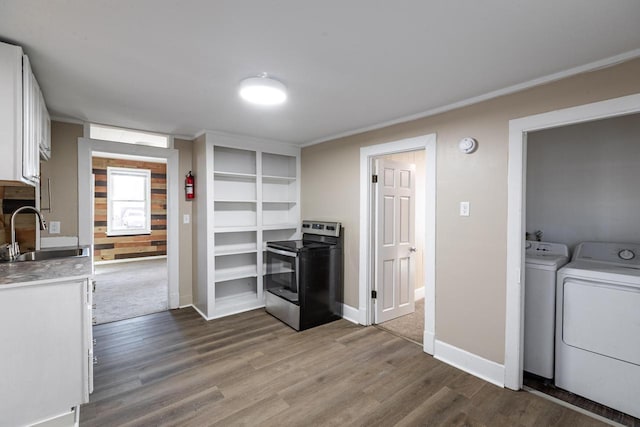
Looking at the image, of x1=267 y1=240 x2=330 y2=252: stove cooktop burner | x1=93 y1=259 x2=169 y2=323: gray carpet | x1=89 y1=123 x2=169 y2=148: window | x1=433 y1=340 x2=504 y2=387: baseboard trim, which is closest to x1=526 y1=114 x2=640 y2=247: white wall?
x1=433 y1=340 x2=504 y2=387: baseboard trim

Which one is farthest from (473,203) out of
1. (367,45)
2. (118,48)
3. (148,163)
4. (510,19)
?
(148,163)

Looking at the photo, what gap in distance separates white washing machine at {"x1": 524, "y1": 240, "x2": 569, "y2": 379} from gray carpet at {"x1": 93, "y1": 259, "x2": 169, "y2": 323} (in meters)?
4.08

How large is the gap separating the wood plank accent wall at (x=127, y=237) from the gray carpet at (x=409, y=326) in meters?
6.33

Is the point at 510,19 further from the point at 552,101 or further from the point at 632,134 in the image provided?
the point at 632,134

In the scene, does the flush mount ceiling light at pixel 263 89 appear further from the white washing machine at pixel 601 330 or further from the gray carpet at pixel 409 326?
the gray carpet at pixel 409 326

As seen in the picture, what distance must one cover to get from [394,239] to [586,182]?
1.90 meters

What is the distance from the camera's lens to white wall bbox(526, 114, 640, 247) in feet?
8.30

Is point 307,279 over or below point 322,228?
below

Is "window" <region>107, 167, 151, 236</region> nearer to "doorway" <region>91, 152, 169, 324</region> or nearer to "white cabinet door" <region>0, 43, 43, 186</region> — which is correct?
"doorway" <region>91, 152, 169, 324</region>

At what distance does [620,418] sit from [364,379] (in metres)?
1.68

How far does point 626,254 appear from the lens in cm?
239

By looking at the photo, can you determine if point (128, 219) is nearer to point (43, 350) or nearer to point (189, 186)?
point (189, 186)

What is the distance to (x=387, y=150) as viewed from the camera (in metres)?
3.17

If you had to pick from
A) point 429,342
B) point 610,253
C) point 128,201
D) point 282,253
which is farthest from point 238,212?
point 128,201
